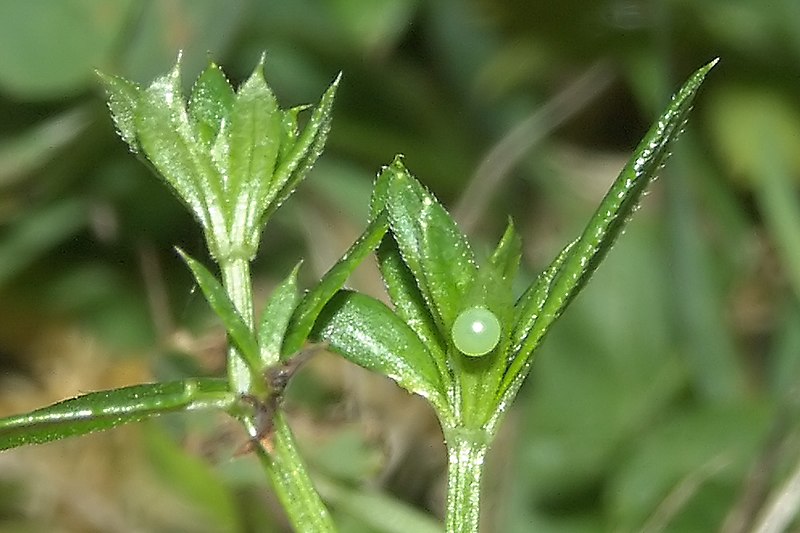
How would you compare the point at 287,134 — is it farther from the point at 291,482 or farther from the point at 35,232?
the point at 35,232

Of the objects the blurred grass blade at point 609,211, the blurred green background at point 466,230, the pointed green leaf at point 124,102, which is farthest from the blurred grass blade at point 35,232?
the blurred grass blade at point 609,211

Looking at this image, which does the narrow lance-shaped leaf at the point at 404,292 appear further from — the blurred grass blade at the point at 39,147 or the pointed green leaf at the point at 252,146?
the blurred grass blade at the point at 39,147

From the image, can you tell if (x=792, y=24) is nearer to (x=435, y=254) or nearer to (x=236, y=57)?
(x=236, y=57)

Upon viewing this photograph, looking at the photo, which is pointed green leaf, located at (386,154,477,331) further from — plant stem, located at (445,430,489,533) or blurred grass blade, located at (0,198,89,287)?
blurred grass blade, located at (0,198,89,287)

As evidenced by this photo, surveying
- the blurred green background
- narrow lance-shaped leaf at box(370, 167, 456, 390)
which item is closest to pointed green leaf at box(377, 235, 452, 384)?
narrow lance-shaped leaf at box(370, 167, 456, 390)

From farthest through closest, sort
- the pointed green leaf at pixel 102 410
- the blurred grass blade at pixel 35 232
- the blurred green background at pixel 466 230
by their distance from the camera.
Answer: the blurred grass blade at pixel 35 232 → the blurred green background at pixel 466 230 → the pointed green leaf at pixel 102 410

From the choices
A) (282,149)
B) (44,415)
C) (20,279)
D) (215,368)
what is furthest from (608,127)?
(44,415)
